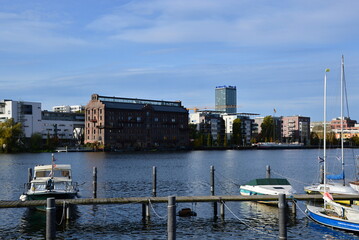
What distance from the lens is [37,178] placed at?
52.0m

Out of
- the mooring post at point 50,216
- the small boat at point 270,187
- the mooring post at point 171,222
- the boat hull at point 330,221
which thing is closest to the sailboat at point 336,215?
the boat hull at point 330,221

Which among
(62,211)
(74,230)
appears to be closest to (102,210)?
(62,211)

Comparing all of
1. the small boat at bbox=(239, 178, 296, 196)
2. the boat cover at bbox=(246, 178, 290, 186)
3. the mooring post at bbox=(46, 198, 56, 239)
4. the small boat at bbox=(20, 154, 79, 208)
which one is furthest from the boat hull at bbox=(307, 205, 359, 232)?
the mooring post at bbox=(46, 198, 56, 239)

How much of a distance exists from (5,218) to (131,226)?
12512 millimetres

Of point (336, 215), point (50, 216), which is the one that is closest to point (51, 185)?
point (50, 216)

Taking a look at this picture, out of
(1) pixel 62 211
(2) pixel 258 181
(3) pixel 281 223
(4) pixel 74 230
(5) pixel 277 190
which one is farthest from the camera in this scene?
(2) pixel 258 181

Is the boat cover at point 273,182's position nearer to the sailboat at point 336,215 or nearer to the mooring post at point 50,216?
the sailboat at point 336,215

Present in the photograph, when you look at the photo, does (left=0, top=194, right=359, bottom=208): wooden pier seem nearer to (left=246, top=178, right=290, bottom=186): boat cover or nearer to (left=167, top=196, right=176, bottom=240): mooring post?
(left=246, top=178, right=290, bottom=186): boat cover

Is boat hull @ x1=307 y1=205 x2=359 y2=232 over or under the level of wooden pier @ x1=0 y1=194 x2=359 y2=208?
under

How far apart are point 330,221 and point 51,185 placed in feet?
83.3

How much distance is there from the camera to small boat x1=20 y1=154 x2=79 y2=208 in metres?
45.2

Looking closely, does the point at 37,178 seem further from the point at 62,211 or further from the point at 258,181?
the point at 258,181

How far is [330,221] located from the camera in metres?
40.3

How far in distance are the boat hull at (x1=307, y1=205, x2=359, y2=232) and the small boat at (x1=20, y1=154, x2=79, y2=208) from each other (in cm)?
2180
